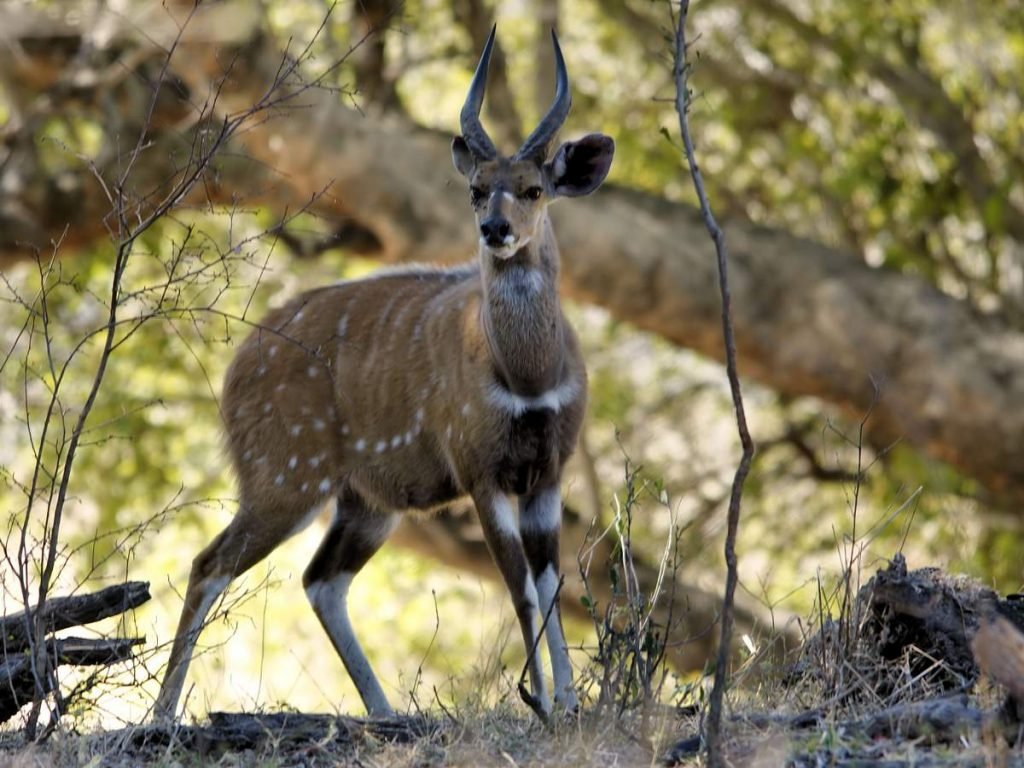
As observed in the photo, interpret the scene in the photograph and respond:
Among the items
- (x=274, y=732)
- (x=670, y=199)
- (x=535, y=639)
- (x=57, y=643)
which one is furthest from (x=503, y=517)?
(x=670, y=199)

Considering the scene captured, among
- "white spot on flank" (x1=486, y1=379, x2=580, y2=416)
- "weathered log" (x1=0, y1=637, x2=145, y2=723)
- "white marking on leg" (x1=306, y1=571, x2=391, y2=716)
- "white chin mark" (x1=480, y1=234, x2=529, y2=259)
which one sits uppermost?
"white chin mark" (x1=480, y1=234, x2=529, y2=259)

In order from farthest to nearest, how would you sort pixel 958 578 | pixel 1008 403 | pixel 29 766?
pixel 1008 403
pixel 958 578
pixel 29 766

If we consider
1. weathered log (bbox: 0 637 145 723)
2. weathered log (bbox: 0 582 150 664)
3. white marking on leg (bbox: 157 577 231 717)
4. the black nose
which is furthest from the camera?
the black nose

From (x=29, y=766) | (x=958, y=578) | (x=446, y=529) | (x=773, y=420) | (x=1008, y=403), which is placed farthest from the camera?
(x=773, y=420)

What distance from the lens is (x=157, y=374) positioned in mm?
13102

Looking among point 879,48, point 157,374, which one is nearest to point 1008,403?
point 879,48

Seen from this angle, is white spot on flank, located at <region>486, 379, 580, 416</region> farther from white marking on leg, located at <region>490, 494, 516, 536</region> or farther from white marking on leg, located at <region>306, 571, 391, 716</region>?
white marking on leg, located at <region>306, 571, 391, 716</region>

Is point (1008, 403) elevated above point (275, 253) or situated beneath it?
situated beneath

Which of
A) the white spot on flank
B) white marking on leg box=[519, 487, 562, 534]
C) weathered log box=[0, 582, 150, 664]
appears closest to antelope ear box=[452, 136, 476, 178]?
the white spot on flank

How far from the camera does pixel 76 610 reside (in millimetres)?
4980

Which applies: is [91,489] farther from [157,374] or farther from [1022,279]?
[1022,279]

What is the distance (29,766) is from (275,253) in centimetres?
975

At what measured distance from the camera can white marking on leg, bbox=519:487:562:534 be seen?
6.24 m

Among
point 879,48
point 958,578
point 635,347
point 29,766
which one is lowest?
point 29,766
